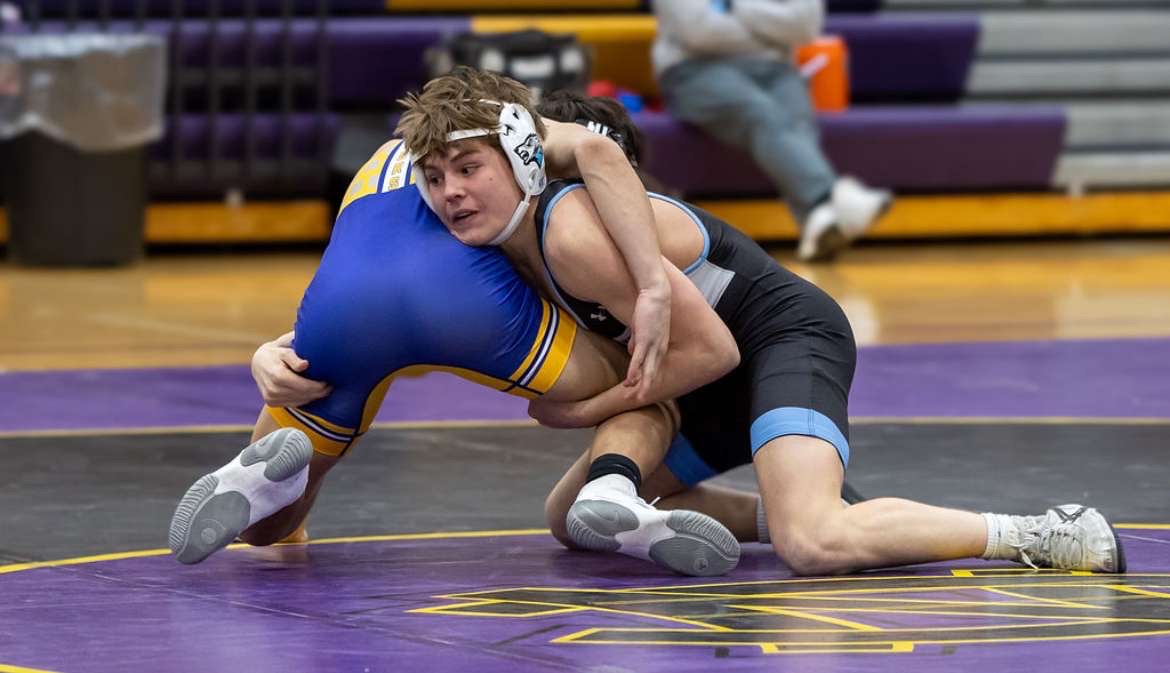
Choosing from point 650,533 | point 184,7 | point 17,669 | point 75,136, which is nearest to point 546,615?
point 650,533

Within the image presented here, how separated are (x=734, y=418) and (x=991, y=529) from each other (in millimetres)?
509

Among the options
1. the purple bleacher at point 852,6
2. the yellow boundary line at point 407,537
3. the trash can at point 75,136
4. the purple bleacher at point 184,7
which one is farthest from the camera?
the purple bleacher at point 852,6

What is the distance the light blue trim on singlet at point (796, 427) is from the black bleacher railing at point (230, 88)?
19.9ft

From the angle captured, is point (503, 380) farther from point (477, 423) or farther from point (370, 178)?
point (477, 423)

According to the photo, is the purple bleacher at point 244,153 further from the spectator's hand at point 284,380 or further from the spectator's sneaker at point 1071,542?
the spectator's sneaker at point 1071,542

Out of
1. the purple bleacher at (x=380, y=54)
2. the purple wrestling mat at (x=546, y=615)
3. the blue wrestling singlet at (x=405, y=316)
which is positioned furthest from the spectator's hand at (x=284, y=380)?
the purple bleacher at (x=380, y=54)

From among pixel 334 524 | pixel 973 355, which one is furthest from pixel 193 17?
pixel 334 524

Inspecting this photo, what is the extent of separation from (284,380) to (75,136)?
5.67 metres

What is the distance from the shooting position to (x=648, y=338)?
3.40m

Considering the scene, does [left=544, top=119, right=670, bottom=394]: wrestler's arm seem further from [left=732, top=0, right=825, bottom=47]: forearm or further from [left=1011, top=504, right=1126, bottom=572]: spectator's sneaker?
[left=732, top=0, right=825, bottom=47]: forearm

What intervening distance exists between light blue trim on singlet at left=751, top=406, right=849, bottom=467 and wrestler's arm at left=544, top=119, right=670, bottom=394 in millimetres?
197

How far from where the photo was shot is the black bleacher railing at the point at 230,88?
9273mm

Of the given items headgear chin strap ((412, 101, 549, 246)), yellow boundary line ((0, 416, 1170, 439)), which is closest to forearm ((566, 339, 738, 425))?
headgear chin strap ((412, 101, 549, 246))

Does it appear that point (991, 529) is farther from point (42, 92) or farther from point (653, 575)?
point (42, 92)
